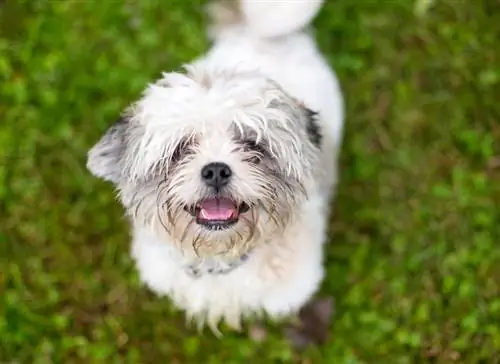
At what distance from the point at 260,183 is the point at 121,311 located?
1.23 m

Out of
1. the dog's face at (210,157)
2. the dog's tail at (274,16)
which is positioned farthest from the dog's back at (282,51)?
the dog's face at (210,157)

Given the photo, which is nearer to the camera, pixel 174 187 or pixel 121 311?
pixel 174 187

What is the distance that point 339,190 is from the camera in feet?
10.7

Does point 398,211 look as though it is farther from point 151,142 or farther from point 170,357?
point 151,142

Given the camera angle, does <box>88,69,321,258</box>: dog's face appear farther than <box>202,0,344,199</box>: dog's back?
No

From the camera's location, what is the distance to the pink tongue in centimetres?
223

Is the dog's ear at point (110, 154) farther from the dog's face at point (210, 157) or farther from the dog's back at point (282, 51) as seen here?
the dog's back at point (282, 51)

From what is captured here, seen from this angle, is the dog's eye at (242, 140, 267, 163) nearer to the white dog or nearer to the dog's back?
the white dog

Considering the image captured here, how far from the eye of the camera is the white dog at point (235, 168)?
7.00 feet

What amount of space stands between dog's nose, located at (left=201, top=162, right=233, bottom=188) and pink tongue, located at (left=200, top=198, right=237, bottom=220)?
0.12 meters

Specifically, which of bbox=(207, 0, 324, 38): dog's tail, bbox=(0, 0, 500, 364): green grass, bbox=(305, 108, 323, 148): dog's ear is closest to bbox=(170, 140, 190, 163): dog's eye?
bbox=(305, 108, 323, 148): dog's ear

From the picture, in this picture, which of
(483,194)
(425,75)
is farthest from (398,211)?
(425,75)

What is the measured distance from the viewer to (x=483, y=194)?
324 cm

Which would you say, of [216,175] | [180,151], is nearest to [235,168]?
[216,175]
